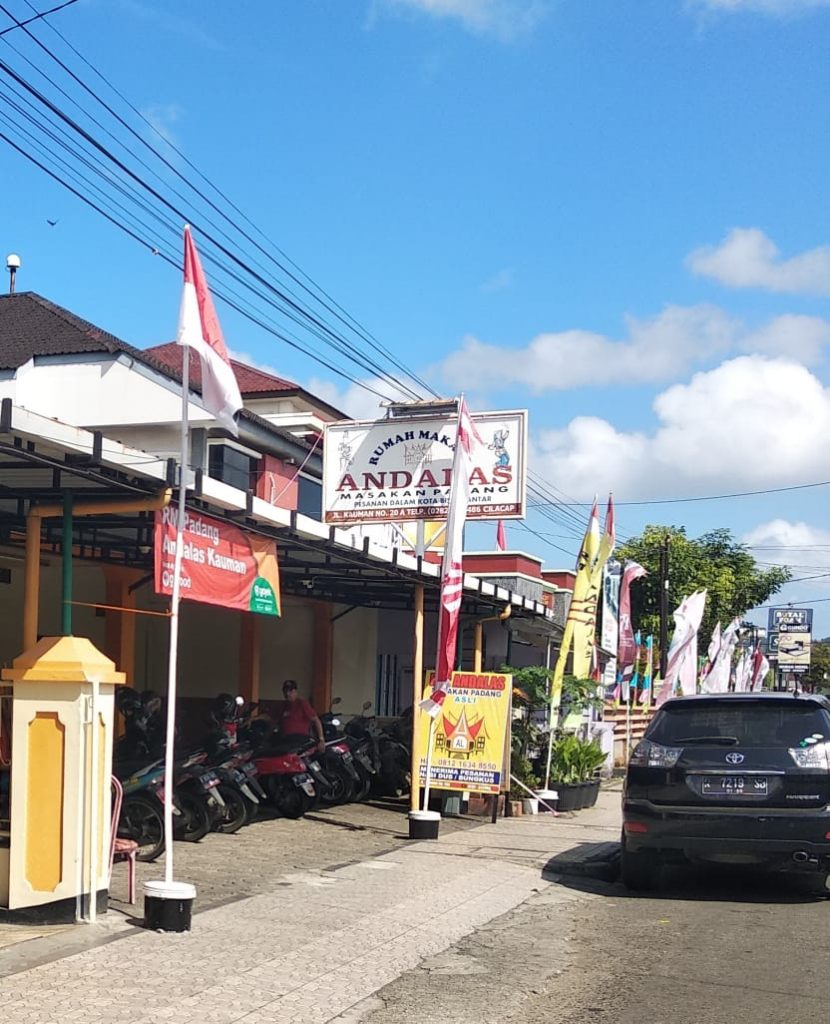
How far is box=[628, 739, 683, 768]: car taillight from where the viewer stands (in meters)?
9.73

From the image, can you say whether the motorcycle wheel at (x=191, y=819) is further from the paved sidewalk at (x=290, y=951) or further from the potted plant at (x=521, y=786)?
the potted plant at (x=521, y=786)

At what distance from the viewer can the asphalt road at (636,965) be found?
637 centimetres

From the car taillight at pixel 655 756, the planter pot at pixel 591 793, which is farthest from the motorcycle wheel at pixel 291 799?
the car taillight at pixel 655 756

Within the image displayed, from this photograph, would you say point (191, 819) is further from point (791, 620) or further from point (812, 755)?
point (791, 620)

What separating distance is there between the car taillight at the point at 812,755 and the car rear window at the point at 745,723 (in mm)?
89

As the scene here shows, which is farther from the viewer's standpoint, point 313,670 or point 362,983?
point 313,670

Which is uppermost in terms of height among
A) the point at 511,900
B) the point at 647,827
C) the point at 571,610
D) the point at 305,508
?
the point at 305,508

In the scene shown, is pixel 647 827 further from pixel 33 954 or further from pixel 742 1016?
pixel 33 954

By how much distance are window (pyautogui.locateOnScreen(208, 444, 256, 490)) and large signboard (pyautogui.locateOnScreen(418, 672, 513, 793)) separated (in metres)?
8.39

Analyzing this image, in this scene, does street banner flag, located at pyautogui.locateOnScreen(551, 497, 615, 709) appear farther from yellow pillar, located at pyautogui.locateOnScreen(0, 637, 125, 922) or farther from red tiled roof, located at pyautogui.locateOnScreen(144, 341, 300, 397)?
red tiled roof, located at pyautogui.locateOnScreen(144, 341, 300, 397)

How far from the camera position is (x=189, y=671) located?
20.8m

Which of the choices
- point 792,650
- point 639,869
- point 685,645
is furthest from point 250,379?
point 792,650

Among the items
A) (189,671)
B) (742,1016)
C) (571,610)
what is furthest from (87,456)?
(189,671)

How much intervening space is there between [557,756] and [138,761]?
695 cm
